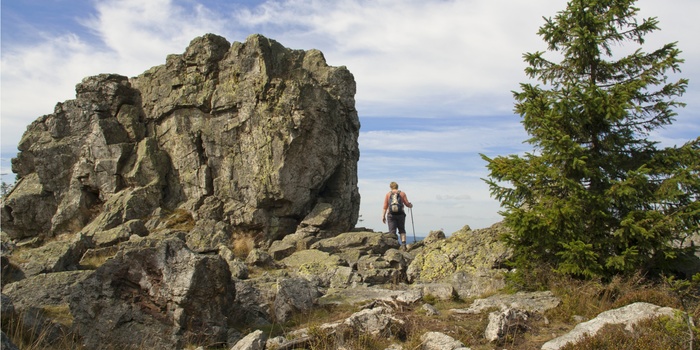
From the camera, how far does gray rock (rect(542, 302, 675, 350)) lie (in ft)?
30.5

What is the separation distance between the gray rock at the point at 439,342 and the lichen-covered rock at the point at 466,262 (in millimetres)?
4745

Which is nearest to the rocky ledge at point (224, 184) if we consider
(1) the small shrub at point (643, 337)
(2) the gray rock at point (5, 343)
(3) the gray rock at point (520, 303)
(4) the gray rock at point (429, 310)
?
(3) the gray rock at point (520, 303)

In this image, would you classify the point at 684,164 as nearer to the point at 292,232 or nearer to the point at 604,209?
the point at 604,209

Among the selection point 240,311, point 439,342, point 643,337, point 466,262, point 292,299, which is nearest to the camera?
point 643,337

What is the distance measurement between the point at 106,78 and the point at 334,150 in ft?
45.3

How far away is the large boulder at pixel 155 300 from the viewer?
10016mm

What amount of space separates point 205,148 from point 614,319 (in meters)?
21.9

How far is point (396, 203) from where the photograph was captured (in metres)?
22.7

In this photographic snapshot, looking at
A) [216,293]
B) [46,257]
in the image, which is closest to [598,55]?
[216,293]

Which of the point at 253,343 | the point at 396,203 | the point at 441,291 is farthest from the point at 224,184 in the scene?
the point at 253,343

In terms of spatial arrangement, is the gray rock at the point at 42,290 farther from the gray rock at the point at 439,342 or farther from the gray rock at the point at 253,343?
the gray rock at the point at 439,342

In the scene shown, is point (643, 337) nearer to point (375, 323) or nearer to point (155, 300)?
A: point (375, 323)

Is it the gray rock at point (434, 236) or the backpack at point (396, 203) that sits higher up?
the backpack at point (396, 203)

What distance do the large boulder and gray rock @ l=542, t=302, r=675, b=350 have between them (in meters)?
6.25
